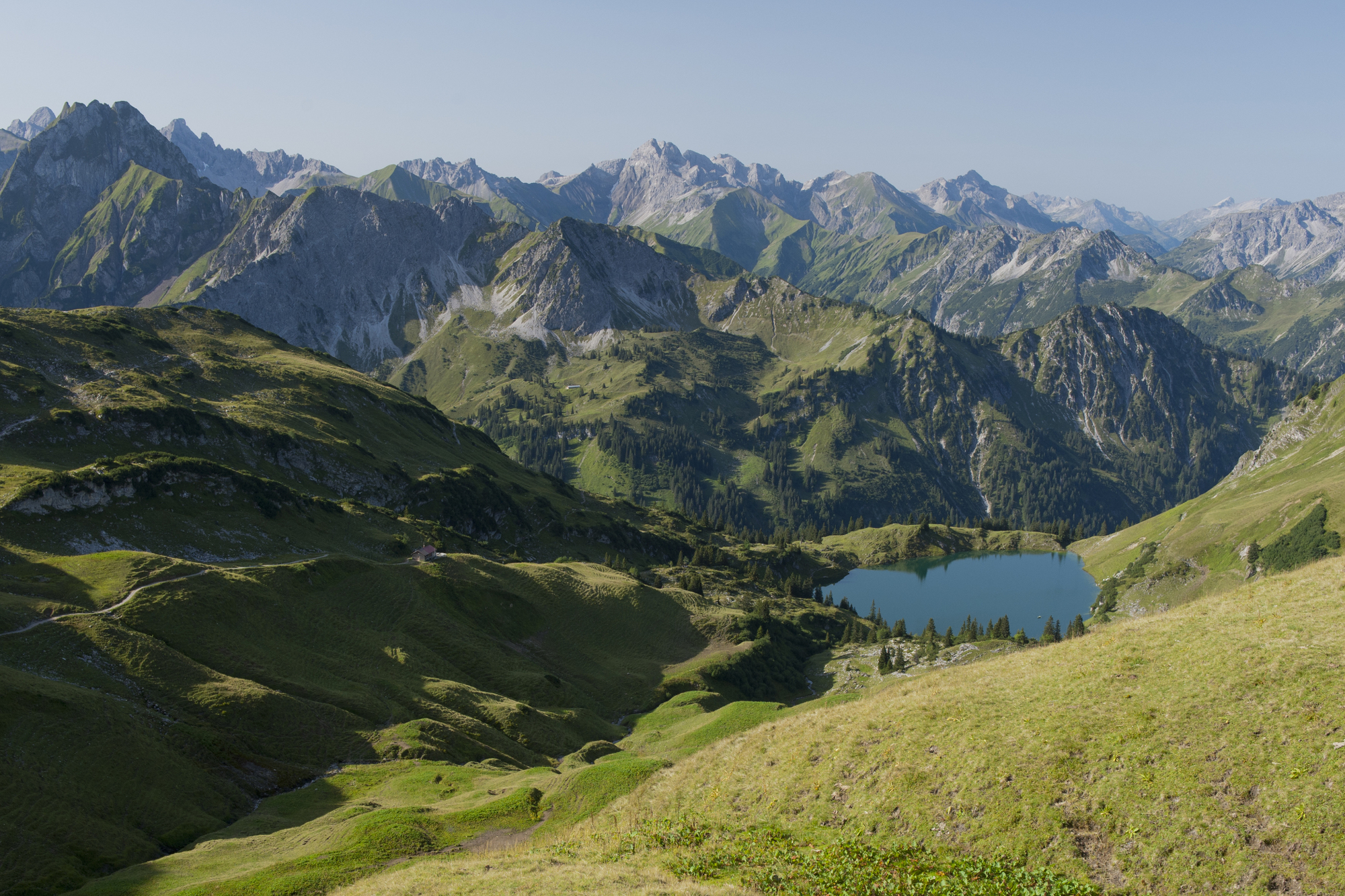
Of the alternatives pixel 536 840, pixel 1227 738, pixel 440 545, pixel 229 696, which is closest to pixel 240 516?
pixel 440 545

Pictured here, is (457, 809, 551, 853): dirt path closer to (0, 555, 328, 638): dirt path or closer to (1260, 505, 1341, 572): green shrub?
(0, 555, 328, 638): dirt path

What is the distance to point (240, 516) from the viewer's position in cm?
11481

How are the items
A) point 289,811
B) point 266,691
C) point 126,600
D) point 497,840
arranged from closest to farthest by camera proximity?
point 497,840 < point 289,811 < point 266,691 < point 126,600

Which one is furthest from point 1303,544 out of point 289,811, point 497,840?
point 289,811

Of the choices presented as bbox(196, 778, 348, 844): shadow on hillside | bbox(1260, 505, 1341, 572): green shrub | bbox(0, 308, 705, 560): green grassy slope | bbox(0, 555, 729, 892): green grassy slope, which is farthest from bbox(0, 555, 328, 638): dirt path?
bbox(1260, 505, 1341, 572): green shrub

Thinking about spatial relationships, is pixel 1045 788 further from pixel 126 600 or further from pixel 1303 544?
pixel 1303 544

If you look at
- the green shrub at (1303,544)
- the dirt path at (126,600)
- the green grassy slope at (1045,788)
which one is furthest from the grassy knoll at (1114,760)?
the green shrub at (1303,544)

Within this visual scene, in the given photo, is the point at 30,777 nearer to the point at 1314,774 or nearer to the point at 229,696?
the point at 229,696

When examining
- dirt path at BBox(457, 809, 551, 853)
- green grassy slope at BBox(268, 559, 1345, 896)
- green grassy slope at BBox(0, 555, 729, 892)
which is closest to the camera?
green grassy slope at BBox(268, 559, 1345, 896)

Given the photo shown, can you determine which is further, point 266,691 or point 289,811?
point 266,691

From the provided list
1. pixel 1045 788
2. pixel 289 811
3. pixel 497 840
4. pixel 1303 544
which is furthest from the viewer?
pixel 1303 544

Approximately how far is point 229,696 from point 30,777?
54.6ft

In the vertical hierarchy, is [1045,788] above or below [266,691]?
below

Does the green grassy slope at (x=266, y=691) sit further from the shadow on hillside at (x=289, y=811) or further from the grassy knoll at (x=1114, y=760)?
the grassy knoll at (x=1114, y=760)
